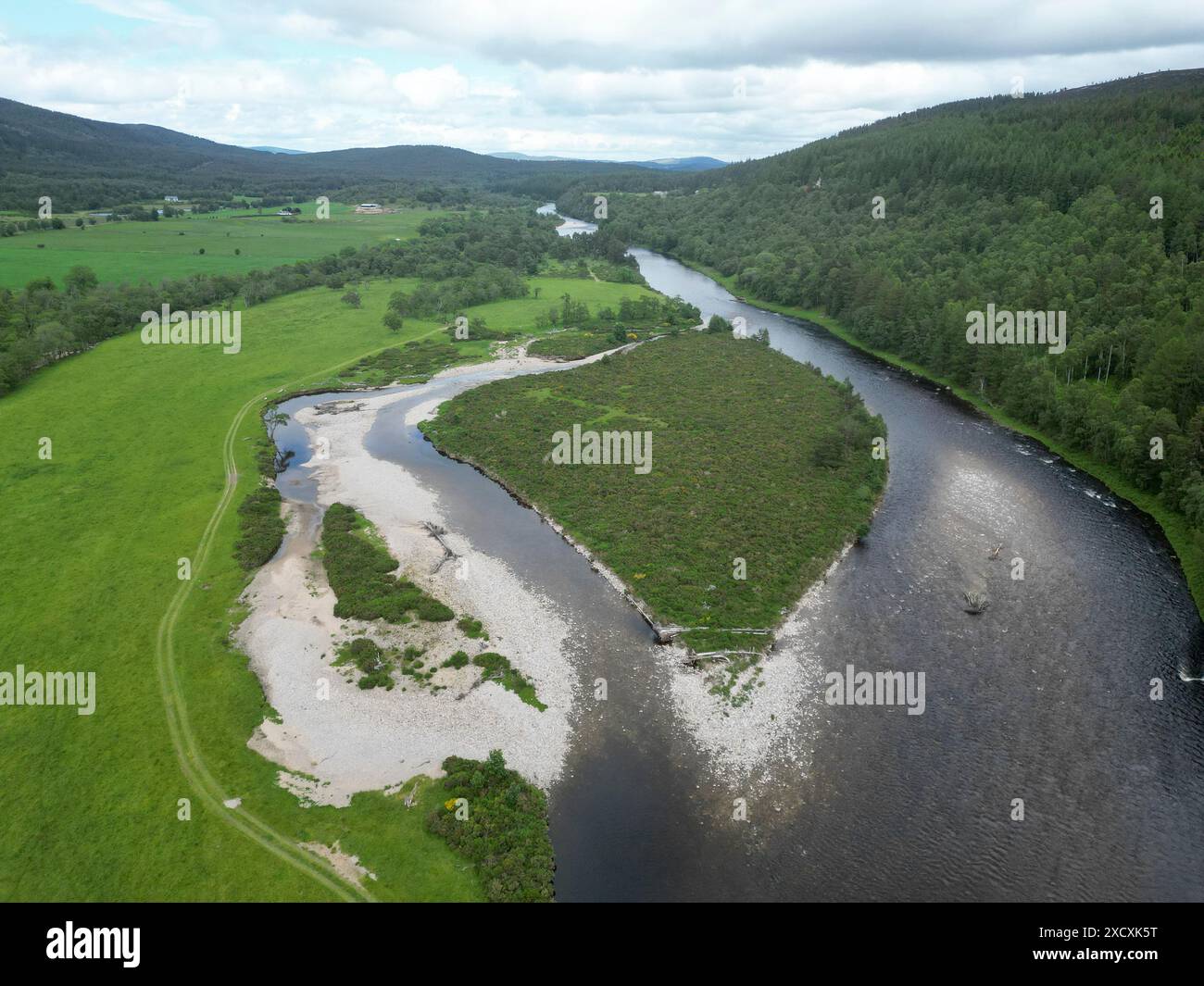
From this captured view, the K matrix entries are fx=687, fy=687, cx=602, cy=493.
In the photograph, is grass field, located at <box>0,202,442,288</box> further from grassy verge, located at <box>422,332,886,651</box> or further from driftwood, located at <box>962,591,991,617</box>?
driftwood, located at <box>962,591,991,617</box>

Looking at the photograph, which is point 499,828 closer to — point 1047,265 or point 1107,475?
point 1107,475

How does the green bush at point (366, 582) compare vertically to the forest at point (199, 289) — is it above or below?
below

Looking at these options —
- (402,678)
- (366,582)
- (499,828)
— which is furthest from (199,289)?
(499,828)

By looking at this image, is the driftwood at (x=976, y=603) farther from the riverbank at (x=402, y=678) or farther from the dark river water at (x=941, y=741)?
the riverbank at (x=402, y=678)

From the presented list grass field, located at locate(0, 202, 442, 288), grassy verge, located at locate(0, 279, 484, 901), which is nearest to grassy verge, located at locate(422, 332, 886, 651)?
grassy verge, located at locate(0, 279, 484, 901)

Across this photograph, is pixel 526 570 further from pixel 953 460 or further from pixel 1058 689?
pixel 953 460

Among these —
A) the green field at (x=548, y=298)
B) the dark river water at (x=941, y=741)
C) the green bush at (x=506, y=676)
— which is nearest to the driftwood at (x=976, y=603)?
the dark river water at (x=941, y=741)
